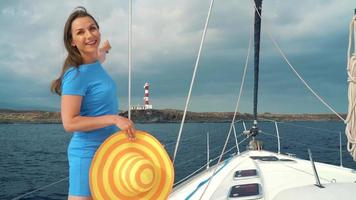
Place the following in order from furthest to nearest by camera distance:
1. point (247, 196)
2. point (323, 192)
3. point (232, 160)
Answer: point (232, 160) → point (247, 196) → point (323, 192)

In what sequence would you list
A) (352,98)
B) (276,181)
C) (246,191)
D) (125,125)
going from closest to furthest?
(125,125)
(352,98)
(246,191)
(276,181)

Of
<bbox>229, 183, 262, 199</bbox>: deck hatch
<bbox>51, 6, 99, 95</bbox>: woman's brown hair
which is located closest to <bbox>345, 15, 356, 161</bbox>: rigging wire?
<bbox>229, 183, 262, 199</bbox>: deck hatch

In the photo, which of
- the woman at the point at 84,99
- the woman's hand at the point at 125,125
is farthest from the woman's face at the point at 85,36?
the woman's hand at the point at 125,125

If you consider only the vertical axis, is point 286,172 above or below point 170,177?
below

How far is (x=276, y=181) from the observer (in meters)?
4.79

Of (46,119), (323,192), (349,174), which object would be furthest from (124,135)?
(46,119)

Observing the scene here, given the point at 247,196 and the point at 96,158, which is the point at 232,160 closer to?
the point at 247,196

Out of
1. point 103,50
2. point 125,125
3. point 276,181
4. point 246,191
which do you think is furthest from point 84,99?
point 276,181

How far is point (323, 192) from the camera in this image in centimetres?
258

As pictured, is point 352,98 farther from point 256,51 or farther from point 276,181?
point 256,51

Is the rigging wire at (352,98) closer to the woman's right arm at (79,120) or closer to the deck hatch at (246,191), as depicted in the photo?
the deck hatch at (246,191)

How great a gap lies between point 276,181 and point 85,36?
11.0ft

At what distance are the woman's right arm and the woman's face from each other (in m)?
0.34

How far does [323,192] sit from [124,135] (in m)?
1.42
